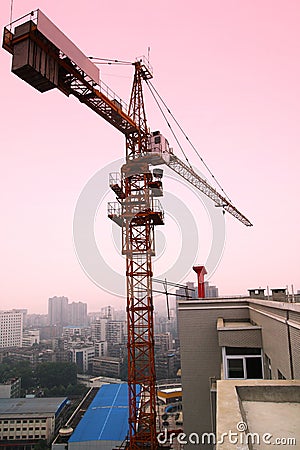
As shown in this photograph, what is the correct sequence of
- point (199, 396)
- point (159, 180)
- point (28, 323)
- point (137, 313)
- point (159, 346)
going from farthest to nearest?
point (28, 323) → point (159, 346) → point (159, 180) → point (137, 313) → point (199, 396)

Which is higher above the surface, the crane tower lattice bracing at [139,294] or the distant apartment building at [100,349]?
the crane tower lattice bracing at [139,294]

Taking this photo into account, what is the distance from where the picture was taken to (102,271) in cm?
1096

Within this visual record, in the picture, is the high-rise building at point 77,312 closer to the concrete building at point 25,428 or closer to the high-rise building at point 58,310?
the high-rise building at point 58,310

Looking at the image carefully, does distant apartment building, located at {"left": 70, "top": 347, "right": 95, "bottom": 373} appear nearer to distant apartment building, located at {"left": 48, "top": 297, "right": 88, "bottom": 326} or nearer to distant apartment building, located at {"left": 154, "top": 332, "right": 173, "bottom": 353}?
distant apartment building, located at {"left": 154, "top": 332, "right": 173, "bottom": 353}

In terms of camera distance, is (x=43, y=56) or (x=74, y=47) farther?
(x=74, y=47)

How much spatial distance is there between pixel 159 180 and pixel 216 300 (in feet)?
27.3

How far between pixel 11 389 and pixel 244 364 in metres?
49.7

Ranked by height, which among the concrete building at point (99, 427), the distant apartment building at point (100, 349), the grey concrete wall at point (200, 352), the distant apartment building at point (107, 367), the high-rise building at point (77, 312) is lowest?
the distant apartment building at point (107, 367)

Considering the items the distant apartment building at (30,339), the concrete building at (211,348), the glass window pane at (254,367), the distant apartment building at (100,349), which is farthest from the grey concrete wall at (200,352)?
the distant apartment building at (30,339)

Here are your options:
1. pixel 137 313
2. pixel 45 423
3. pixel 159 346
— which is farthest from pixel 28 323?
pixel 137 313

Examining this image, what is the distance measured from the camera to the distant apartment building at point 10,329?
3474 inches

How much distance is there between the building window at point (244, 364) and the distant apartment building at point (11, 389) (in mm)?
48055

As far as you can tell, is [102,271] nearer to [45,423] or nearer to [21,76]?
[21,76]

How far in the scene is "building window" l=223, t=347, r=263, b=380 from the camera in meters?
6.37
